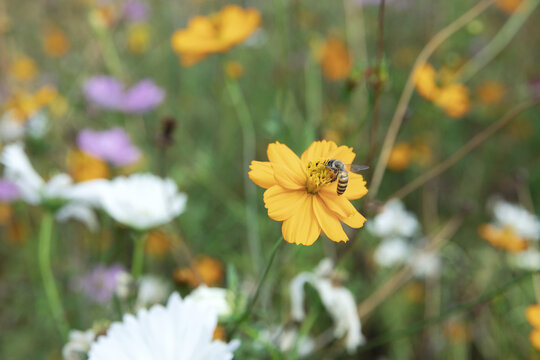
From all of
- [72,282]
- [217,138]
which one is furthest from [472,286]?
[217,138]

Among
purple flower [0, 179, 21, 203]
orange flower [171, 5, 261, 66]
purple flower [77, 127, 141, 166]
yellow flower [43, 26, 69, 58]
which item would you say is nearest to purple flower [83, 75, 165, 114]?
purple flower [77, 127, 141, 166]

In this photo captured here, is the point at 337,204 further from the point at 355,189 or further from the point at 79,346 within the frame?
the point at 79,346

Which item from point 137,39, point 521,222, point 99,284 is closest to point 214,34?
point 99,284

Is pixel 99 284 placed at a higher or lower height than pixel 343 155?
higher

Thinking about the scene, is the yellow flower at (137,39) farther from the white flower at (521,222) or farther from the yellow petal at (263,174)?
the yellow petal at (263,174)

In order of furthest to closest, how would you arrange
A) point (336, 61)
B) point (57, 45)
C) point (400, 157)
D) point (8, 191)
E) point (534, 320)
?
point (57, 45)
point (336, 61)
point (400, 157)
point (8, 191)
point (534, 320)

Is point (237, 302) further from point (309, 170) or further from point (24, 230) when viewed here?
point (24, 230)
